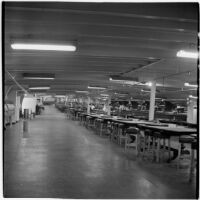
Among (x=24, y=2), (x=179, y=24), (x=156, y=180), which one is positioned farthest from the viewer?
(x=156, y=180)

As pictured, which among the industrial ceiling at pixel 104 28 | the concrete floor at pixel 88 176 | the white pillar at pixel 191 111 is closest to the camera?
the industrial ceiling at pixel 104 28

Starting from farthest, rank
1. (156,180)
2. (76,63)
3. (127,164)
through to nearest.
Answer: (76,63)
(127,164)
(156,180)

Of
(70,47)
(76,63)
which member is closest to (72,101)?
(76,63)

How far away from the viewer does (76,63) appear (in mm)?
8547

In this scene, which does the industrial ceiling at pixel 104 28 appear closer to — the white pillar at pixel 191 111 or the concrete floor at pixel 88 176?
the concrete floor at pixel 88 176

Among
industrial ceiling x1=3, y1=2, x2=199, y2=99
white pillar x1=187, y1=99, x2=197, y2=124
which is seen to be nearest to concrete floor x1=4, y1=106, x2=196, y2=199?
industrial ceiling x1=3, y1=2, x2=199, y2=99

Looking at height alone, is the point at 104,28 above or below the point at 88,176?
above

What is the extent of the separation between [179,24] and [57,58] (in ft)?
13.9

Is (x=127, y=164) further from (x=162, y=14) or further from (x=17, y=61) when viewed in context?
(x=17, y=61)

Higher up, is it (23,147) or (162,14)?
(162,14)

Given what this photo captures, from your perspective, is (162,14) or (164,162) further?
(164,162)

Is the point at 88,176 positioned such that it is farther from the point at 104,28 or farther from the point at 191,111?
the point at 191,111

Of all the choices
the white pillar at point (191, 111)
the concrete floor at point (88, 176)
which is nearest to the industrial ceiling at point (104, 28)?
the concrete floor at point (88, 176)

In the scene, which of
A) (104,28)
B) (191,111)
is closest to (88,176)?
(104,28)
